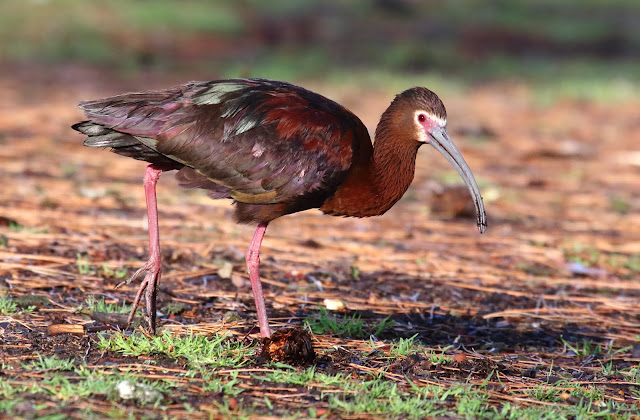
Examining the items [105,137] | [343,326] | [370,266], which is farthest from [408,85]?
[105,137]

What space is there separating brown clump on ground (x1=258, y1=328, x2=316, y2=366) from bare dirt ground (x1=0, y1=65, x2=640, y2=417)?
17 cm

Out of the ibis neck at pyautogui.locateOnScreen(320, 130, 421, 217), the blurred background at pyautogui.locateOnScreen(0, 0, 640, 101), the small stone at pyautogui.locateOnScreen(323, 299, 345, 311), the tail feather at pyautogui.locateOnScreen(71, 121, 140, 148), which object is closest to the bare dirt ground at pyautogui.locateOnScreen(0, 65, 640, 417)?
the small stone at pyautogui.locateOnScreen(323, 299, 345, 311)

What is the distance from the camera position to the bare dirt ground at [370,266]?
172 inches

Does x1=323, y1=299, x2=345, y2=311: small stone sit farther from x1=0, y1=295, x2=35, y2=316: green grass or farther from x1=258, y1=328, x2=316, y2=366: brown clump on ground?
x1=0, y1=295, x2=35, y2=316: green grass

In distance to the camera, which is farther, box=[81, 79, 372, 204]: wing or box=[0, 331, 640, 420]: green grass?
box=[81, 79, 372, 204]: wing

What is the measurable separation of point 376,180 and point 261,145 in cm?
65

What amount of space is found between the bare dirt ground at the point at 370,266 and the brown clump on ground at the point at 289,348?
174 millimetres

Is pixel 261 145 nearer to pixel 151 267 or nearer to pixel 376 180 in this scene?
pixel 376 180

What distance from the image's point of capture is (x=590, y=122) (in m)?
11.9

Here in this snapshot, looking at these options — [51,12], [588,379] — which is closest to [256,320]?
[588,379]

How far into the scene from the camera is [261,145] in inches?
183

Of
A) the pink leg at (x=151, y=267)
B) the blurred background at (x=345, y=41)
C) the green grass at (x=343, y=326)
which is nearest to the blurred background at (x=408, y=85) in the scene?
the blurred background at (x=345, y=41)

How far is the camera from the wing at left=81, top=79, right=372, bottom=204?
461cm

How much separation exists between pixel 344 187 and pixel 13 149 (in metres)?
4.79
